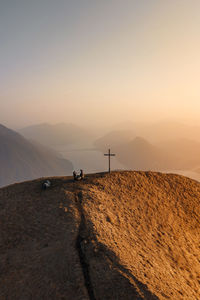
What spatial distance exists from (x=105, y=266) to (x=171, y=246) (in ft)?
35.7

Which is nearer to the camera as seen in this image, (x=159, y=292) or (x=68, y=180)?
(x=159, y=292)

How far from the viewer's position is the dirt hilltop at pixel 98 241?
13578 mm

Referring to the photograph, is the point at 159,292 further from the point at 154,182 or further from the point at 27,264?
the point at 154,182

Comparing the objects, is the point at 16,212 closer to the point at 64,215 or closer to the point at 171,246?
the point at 64,215

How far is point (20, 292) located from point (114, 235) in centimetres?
884

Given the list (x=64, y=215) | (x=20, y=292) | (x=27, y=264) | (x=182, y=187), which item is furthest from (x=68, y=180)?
(x=182, y=187)

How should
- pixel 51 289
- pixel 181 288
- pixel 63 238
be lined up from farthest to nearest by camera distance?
pixel 63 238
pixel 181 288
pixel 51 289

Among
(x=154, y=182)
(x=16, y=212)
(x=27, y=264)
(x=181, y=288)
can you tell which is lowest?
(x=181, y=288)

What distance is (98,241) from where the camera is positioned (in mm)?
16531

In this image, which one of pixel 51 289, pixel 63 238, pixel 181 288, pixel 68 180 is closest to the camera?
pixel 51 289

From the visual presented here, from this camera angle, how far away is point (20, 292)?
13.3 meters

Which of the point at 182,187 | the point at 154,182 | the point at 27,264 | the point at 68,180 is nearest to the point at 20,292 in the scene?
the point at 27,264

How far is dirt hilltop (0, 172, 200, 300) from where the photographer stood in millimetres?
13578

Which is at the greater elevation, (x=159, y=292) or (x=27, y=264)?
(x=27, y=264)
